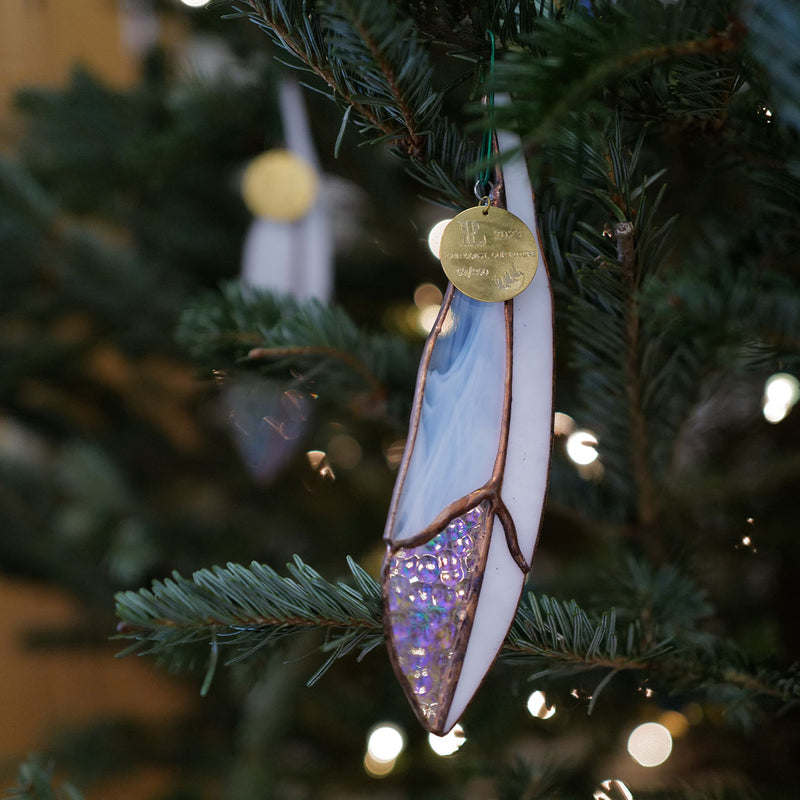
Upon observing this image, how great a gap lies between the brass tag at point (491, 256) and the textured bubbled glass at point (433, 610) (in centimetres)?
9

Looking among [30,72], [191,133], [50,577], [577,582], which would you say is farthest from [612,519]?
[30,72]

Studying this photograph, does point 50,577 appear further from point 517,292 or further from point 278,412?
point 517,292

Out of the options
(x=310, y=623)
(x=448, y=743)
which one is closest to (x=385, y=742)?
(x=448, y=743)

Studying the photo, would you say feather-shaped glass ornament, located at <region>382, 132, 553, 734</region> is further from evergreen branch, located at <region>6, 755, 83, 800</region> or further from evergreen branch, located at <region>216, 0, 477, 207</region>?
evergreen branch, located at <region>6, 755, 83, 800</region>

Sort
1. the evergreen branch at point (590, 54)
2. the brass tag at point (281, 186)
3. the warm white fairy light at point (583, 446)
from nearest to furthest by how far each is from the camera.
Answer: the evergreen branch at point (590, 54) < the warm white fairy light at point (583, 446) < the brass tag at point (281, 186)

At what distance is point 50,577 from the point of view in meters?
0.77

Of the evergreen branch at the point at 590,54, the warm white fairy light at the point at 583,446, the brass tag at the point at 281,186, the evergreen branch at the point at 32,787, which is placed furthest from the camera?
the brass tag at the point at 281,186

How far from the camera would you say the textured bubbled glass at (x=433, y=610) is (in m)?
0.28

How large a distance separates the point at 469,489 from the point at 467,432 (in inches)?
0.9

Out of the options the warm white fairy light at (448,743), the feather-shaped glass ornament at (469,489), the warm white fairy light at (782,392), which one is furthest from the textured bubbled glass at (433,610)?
the warm white fairy light at (782,392)

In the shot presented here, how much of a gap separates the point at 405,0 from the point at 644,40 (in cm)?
11

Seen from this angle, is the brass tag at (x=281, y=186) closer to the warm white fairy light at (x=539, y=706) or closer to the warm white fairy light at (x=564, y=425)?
the warm white fairy light at (x=564, y=425)

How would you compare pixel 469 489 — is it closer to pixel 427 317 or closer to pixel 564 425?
pixel 564 425

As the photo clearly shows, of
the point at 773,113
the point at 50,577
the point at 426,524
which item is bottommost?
the point at 50,577
